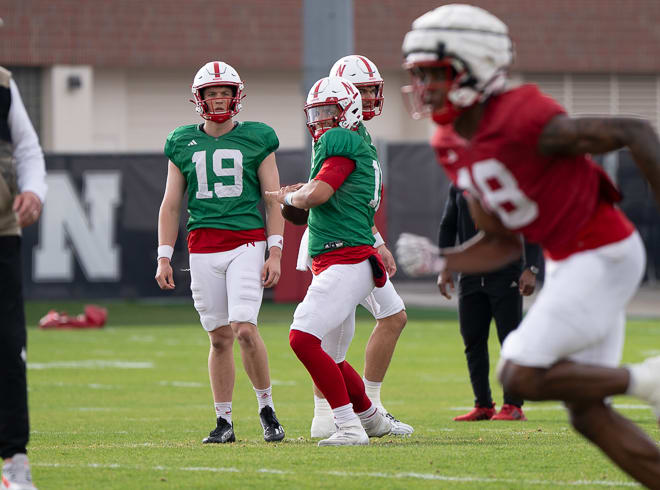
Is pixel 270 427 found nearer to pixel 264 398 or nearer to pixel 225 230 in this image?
pixel 264 398

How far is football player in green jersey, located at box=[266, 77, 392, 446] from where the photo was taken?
6.30 metres

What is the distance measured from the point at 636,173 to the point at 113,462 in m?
17.9

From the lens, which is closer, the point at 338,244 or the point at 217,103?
the point at 338,244

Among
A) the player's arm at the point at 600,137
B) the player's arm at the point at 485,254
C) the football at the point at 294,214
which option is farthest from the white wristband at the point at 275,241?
the player's arm at the point at 600,137

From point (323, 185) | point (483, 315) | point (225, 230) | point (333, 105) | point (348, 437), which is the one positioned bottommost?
point (348, 437)

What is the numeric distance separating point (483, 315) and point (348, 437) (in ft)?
7.78

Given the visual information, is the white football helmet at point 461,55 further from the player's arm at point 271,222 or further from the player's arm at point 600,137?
the player's arm at point 271,222

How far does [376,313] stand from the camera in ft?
23.6

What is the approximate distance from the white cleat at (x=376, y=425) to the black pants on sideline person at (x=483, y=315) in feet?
4.92

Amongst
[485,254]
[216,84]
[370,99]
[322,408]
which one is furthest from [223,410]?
[485,254]

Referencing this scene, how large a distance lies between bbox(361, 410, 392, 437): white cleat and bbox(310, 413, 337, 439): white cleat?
0.22 metres

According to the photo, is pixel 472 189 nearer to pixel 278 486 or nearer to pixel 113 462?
pixel 278 486

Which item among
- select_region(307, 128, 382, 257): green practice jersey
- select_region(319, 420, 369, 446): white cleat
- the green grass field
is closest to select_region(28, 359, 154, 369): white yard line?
the green grass field

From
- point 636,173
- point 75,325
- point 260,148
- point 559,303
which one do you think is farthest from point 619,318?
point 636,173
